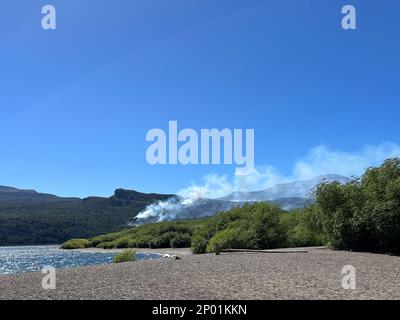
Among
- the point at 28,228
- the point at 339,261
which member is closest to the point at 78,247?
the point at 28,228

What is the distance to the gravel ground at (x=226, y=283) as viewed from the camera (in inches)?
688

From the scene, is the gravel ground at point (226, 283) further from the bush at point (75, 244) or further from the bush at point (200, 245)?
the bush at point (75, 244)

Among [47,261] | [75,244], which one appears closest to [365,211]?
[47,261]

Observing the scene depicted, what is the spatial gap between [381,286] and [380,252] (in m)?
22.8

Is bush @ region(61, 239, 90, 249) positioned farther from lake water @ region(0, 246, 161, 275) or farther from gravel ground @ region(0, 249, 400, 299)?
gravel ground @ region(0, 249, 400, 299)

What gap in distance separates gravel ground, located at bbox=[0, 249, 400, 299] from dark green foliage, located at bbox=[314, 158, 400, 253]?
447 inches

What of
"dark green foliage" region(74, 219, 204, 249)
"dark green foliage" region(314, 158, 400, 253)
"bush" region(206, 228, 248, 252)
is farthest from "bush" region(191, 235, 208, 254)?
"dark green foliage" region(74, 219, 204, 249)

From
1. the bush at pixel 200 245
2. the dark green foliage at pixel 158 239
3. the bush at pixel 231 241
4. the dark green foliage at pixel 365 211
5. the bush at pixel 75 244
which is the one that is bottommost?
the bush at pixel 75 244

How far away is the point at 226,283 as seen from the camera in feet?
68.2

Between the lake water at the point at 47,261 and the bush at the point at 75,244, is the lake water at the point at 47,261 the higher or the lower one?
the higher one

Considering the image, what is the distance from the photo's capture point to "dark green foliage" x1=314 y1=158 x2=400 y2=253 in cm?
3984

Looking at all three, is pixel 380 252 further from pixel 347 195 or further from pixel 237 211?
pixel 237 211

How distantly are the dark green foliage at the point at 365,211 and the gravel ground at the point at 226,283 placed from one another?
11.3m

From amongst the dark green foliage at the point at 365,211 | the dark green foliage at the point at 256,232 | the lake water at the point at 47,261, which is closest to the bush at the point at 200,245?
the dark green foliage at the point at 256,232
